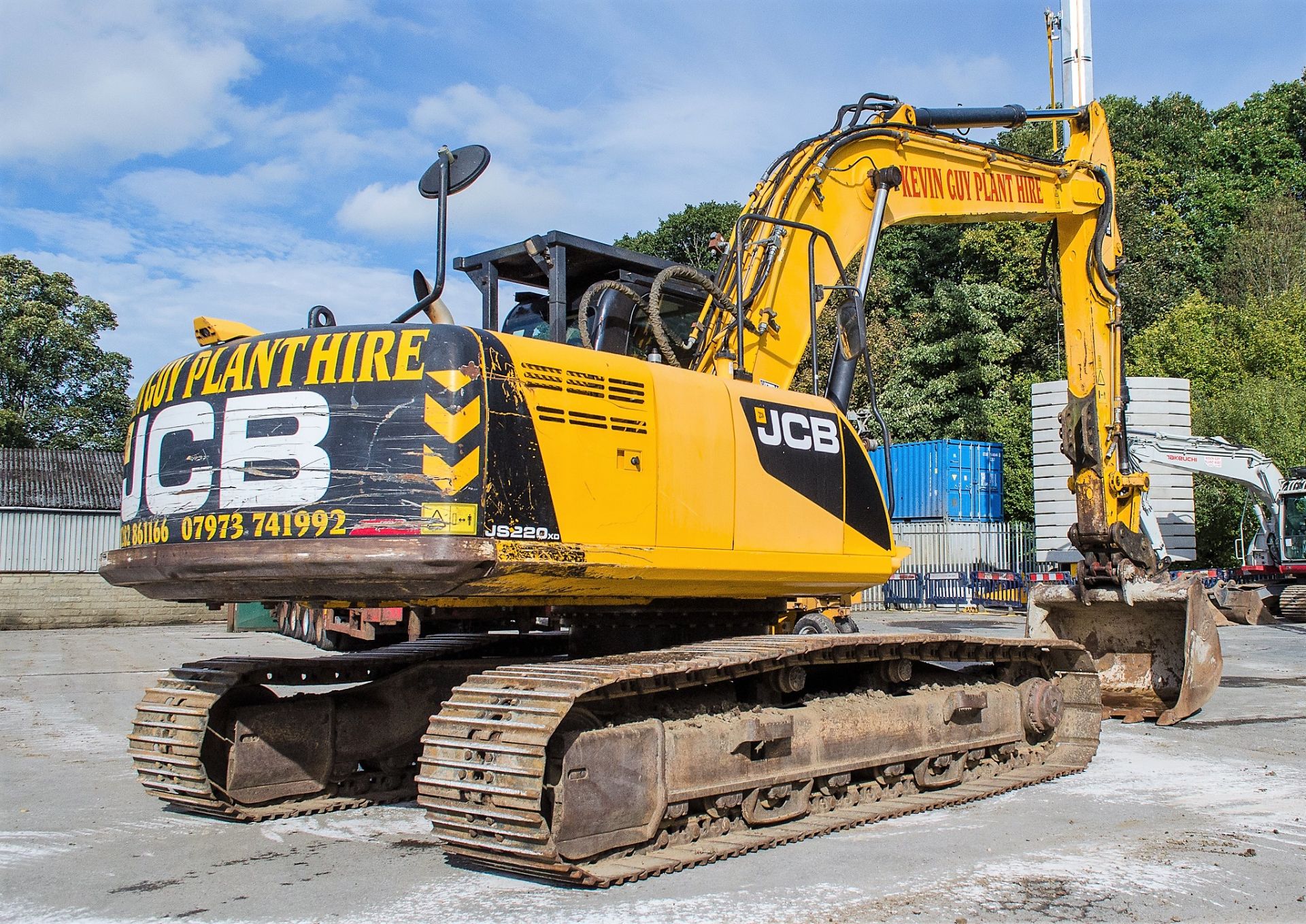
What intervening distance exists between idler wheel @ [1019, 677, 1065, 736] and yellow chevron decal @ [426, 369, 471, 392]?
4.68m

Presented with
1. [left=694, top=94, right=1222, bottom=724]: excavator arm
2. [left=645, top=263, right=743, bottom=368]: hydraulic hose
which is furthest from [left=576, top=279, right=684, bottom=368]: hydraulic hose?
[left=694, top=94, right=1222, bottom=724]: excavator arm

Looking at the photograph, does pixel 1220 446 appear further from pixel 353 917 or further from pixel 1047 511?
pixel 353 917

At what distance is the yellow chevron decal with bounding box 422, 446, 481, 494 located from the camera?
492 centimetres

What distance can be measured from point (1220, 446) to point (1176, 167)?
22.9 m

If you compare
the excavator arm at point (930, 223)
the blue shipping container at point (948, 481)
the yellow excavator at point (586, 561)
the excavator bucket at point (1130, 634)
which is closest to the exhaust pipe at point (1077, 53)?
the excavator arm at point (930, 223)

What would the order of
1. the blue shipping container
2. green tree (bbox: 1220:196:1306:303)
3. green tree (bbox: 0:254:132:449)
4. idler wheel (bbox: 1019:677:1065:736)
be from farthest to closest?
green tree (bbox: 0:254:132:449) < green tree (bbox: 1220:196:1306:303) < the blue shipping container < idler wheel (bbox: 1019:677:1065:736)

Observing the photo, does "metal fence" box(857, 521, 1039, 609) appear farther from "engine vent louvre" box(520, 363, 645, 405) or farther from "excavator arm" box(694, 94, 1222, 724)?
"engine vent louvre" box(520, 363, 645, 405)

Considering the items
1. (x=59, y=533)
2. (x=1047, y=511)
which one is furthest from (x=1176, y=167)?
→ (x=59, y=533)

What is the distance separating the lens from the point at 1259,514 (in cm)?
2612

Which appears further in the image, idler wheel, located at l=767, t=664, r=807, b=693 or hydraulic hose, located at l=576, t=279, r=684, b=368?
hydraulic hose, located at l=576, t=279, r=684, b=368

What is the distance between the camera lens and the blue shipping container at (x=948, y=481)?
29344 mm

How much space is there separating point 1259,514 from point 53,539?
28.0m

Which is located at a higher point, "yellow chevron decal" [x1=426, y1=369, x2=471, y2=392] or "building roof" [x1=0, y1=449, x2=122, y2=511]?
"building roof" [x1=0, y1=449, x2=122, y2=511]

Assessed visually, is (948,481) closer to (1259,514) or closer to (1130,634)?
(1259,514)
